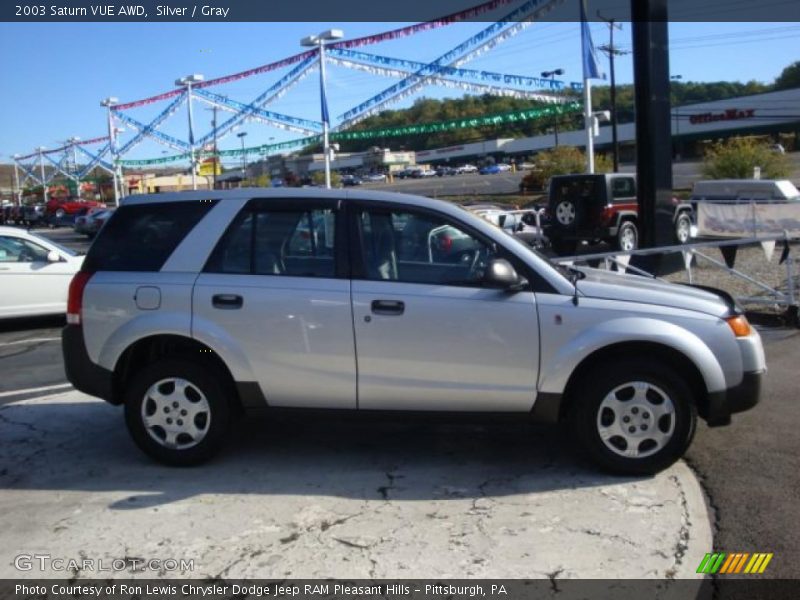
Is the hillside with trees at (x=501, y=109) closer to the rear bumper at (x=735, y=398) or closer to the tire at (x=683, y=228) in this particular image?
the tire at (x=683, y=228)

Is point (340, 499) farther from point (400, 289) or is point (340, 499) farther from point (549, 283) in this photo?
point (549, 283)

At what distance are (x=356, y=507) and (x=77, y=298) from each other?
2330mm

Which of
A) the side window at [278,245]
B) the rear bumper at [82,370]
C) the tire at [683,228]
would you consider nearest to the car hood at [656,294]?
the side window at [278,245]

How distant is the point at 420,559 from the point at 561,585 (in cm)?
69

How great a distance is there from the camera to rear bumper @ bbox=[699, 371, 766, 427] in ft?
15.3

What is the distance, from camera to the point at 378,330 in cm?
466

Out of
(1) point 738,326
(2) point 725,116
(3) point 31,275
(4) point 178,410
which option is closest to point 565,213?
(3) point 31,275

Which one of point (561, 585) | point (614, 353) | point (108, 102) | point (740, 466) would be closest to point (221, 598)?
point (561, 585)

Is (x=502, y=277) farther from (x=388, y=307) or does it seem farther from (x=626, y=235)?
(x=626, y=235)

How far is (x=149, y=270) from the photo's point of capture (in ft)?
16.3

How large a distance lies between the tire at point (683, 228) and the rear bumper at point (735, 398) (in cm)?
1671

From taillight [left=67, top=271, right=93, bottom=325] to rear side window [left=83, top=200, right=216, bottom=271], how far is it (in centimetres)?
9

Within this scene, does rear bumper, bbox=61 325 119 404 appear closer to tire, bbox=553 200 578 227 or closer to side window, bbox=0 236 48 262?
side window, bbox=0 236 48 262
